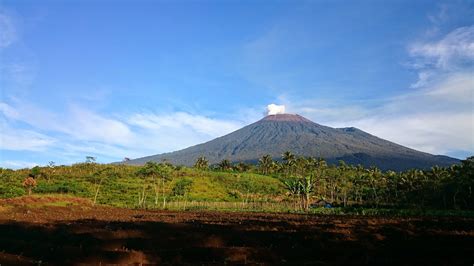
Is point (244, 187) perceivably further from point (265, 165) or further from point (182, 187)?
point (265, 165)

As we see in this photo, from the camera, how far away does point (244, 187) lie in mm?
78438

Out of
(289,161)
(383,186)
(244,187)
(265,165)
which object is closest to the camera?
(383,186)

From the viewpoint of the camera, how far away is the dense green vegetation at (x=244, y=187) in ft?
193

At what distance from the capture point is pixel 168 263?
42.5ft

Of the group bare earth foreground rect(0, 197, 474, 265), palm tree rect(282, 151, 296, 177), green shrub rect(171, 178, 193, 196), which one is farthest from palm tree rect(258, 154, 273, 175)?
bare earth foreground rect(0, 197, 474, 265)

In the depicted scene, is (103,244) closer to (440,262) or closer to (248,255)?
(248,255)

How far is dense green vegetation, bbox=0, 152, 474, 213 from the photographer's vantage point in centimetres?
5888

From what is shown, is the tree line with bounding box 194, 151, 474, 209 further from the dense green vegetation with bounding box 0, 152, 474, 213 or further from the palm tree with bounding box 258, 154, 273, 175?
the palm tree with bounding box 258, 154, 273, 175

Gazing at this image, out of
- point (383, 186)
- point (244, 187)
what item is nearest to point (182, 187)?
point (244, 187)

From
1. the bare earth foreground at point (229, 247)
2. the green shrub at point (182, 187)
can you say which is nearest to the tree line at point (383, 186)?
the green shrub at point (182, 187)

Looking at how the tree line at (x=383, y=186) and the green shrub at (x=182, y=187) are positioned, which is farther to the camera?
the green shrub at (x=182, y=187)

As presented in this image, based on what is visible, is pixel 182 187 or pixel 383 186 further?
pixel 383 186

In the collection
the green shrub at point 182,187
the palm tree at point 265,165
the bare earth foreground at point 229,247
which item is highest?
the palm tree at point 265,165

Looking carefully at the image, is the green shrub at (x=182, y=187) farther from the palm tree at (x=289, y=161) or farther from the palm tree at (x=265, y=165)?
the palm tree at (x=265, y=165)
